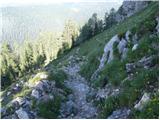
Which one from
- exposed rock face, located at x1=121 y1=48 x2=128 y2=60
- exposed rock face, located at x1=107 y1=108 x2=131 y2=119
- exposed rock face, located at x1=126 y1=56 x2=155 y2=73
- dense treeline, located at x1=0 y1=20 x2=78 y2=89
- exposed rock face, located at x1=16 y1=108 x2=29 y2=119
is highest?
exposed rock face, located at x1=126 y1=56 x2=155 y2=73

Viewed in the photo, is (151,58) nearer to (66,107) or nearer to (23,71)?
(66,107)

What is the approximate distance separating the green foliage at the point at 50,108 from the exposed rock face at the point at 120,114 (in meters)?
5.67

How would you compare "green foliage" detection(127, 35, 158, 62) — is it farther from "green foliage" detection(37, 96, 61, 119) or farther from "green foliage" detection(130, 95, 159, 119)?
"green foliage" detection(130, 95, 159, 119)

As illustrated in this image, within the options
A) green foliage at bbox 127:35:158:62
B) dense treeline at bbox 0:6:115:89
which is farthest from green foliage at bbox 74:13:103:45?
green foliage at bbox 127:35:158:62

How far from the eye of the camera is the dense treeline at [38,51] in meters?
84.2

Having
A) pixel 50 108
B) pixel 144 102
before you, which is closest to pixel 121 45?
pixel 50 108

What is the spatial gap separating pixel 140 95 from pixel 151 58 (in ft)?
16.3

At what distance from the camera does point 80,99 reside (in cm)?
2814

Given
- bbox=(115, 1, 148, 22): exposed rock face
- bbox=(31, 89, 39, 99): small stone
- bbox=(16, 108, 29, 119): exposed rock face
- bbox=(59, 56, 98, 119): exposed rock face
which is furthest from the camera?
bbox=(115, 1, 148, 22): exposed rock face

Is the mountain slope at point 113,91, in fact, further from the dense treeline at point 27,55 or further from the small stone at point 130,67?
the dense treeline at point 27,55

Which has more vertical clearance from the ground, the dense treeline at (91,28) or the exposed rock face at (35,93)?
the exposed rock face at (35,93)

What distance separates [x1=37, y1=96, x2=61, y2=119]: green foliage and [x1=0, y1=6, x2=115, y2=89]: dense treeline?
54478 millimetres

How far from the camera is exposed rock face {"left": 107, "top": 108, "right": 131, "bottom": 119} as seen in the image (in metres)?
19.7

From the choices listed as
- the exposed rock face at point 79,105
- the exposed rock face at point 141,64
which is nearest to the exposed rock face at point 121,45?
the exposed rock face at point 79,105
